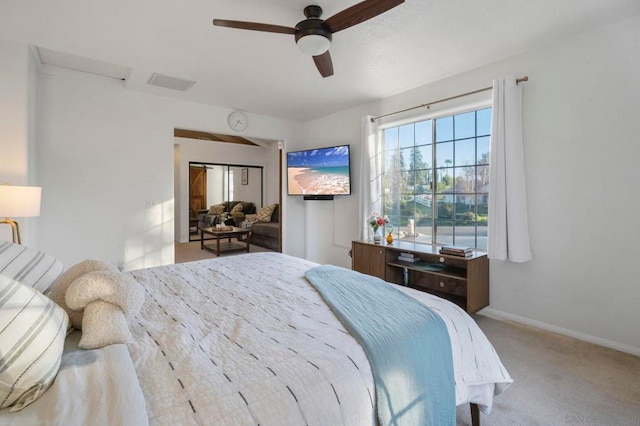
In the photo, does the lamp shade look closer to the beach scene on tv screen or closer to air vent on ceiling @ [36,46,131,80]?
air vent on ceiling @ [36,46,131,80]

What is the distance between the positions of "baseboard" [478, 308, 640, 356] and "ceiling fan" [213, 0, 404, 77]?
9.56ft

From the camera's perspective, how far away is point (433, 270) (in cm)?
314

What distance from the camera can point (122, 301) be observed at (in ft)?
3.86

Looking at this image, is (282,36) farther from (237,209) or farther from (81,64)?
(237,209)

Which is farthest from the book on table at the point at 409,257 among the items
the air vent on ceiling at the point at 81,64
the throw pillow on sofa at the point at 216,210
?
the throw pillow on sofa at the point at 216,210

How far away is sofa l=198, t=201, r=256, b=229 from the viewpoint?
7.88 metres

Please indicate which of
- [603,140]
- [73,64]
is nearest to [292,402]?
[603,140]

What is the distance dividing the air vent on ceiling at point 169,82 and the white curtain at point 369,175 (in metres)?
2.27

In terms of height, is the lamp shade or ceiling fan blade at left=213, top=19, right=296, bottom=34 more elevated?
ceiling fan blade at left=213, top=19, right=296, bottom=34

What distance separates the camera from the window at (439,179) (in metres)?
3.25

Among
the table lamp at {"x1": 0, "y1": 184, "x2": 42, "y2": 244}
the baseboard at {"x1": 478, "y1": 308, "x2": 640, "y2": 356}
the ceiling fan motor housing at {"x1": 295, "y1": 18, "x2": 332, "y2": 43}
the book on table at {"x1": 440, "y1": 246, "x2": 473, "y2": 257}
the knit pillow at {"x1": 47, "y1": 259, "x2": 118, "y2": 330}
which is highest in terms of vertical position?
the ceiling fan motor housing at {"x1": 295, "y1": 18, "x2": 332, "y2": 43}

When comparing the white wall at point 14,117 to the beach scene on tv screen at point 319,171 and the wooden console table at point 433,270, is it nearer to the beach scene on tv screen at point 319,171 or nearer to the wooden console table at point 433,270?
the beach scene on tv screen at point 319,171

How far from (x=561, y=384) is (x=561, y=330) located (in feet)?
3.05

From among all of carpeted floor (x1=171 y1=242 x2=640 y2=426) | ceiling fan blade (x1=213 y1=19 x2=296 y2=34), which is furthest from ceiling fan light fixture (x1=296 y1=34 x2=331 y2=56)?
carpeted floor (x1=171 y1=242 x2=640 y2=426)
